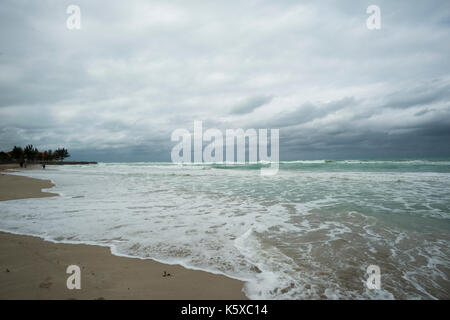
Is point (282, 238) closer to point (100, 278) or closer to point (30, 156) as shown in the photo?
point (100, 278)

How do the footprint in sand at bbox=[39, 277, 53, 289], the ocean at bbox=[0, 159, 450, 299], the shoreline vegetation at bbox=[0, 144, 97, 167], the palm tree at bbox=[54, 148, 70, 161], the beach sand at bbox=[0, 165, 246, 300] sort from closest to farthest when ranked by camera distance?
the beach sand at bbox=[0, 165, 246, 300], the footprint in sand at bbox=[39, 277, 53, 289], the ocean at bbox=[0, 159, 450, 299], the shoreline vegetation at bbox=[0, 144, 97, 167], the palm tree at bbox=[54, 148, 70, 161]

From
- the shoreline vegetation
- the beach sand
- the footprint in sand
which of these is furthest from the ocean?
the shoreline vegetation

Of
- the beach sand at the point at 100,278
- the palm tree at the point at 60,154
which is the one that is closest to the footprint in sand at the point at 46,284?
the beach sand at the point at 100,278

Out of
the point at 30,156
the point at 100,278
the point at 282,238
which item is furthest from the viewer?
the point at 30,156

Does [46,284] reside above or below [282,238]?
above

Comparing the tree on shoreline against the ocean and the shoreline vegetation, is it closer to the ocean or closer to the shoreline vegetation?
the shoreline vegetation

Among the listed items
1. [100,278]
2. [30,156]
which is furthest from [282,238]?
[30,156]

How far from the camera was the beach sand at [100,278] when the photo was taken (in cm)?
280

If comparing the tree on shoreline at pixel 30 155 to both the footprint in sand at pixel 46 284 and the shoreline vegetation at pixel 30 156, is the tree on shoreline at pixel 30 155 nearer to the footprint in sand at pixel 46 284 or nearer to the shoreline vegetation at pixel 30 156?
the shoreline vegetation at pixel 30 156

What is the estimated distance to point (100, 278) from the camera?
124 inches

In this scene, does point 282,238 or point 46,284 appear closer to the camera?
point 46,284

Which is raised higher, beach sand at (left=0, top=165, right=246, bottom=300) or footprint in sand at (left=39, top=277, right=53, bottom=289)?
footprint in sand at (left=39, top=277, right=53, bottom=289)

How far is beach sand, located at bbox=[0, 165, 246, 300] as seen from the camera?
280 centimetres
